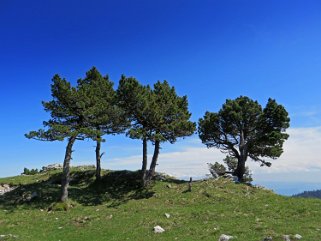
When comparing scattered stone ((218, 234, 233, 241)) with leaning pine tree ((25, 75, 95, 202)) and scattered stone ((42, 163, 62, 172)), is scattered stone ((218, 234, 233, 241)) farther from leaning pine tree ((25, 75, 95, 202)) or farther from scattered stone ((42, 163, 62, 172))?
scattered stone ((42, 163, 62, 172))

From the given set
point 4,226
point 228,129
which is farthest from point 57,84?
point 228,129

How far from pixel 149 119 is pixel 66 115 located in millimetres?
10348

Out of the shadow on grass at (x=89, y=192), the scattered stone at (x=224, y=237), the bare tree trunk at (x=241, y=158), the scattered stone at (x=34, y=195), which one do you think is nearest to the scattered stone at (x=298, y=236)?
the scattered stone at (x=224, y=237)

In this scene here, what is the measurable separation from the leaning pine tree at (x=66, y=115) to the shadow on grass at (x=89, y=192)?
8.95 feet

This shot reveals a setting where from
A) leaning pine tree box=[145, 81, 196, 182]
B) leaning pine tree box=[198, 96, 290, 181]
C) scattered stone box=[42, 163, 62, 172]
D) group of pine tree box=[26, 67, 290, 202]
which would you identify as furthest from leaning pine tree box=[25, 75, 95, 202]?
scattered stone box=[42, 163, 62, 172]

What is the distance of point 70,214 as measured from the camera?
31.7 meters

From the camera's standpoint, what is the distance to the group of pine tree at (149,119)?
38312 millimetres

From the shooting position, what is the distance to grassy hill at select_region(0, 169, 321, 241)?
22438mm

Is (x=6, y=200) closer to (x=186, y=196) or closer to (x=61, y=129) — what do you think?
(x=61, y=129)

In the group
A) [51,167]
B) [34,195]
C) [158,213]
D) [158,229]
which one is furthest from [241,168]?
[51,167]

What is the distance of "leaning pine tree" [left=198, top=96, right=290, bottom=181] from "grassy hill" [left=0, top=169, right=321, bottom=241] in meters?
8.97

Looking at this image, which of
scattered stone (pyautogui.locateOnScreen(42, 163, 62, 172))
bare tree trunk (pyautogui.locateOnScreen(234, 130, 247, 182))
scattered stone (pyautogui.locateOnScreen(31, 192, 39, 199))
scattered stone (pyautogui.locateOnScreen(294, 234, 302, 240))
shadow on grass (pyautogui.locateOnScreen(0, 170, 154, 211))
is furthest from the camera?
scattered stone (pyautogui.locateOnScreen(42, 163, 62, 172))

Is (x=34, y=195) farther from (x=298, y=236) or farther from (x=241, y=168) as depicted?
(x=298, y=236)

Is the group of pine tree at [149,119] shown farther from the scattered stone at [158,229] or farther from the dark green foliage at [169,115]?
the scattered stone at [158,229]
